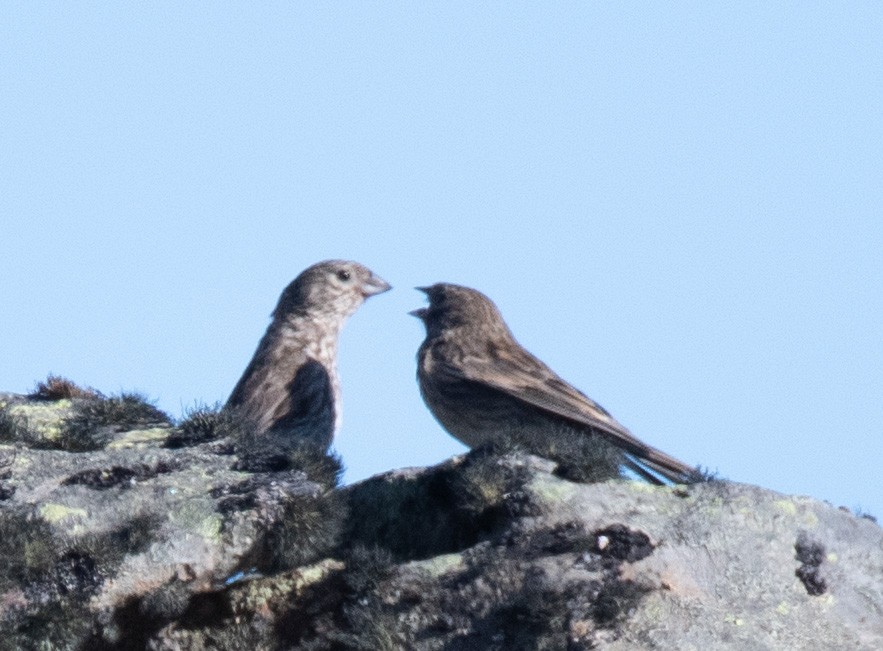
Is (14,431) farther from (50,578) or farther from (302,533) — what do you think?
(302,533)

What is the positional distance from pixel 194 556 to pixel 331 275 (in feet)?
25.8

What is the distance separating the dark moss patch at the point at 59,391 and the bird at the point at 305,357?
8.95 feet

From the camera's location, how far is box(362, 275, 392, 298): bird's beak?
47.4 ft

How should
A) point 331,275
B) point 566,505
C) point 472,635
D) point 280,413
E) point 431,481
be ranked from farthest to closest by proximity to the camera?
point 331,275 < point 280,413 < point 431,481 < point 566,505 < point 472,635

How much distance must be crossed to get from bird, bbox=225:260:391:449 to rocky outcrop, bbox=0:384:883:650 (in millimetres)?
4160

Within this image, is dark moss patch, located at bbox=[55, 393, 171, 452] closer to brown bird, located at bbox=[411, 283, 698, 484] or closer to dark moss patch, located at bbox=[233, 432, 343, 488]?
dark moss patch, located at bbox=[233, 432, 343, 488]

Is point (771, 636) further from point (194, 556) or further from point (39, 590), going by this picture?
point (39, 590)

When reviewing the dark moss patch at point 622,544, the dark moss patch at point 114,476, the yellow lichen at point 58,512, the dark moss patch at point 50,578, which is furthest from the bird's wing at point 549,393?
the dark moss patch at point 50,578

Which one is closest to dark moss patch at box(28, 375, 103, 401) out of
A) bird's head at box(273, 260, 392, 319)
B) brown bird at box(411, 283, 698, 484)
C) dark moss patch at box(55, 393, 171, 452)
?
dark moss patch at box(55, 393, 171, 452)

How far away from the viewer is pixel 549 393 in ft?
36.9

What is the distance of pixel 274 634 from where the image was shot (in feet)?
21.6

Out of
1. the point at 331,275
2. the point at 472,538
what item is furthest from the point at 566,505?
the point at 331,275

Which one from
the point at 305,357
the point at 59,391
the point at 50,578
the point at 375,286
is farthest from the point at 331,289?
the point at 50,578

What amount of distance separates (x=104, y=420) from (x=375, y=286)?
21.8 feet
